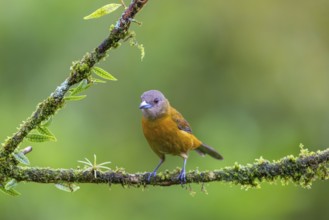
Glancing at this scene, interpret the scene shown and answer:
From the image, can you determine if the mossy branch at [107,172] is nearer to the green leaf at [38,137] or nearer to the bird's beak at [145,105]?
the green leaf at [38,137]

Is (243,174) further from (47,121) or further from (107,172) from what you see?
(47,121)

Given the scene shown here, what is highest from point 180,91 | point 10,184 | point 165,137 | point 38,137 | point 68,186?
point 180,91

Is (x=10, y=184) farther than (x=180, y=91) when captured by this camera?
No

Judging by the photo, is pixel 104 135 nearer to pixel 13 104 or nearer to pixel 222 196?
pixel 13 104

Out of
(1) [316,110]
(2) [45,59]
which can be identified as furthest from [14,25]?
(1) [316,110]

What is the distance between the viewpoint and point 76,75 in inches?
115

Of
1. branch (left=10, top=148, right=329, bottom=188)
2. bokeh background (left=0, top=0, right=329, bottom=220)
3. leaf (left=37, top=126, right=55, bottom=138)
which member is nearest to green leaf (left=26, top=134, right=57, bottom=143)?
leaf (left=37, top=126, right=55, bottom=138)

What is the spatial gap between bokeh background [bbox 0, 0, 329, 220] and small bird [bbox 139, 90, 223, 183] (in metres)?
2.67

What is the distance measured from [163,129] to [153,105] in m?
0.24

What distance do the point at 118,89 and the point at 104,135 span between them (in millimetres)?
722

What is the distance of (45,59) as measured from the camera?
30.6 feet

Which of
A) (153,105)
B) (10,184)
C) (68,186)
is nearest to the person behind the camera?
(10,184)

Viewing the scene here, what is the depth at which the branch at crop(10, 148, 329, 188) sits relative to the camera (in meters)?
3.30

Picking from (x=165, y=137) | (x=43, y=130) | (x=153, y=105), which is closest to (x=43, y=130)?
(x=43, y=130)
